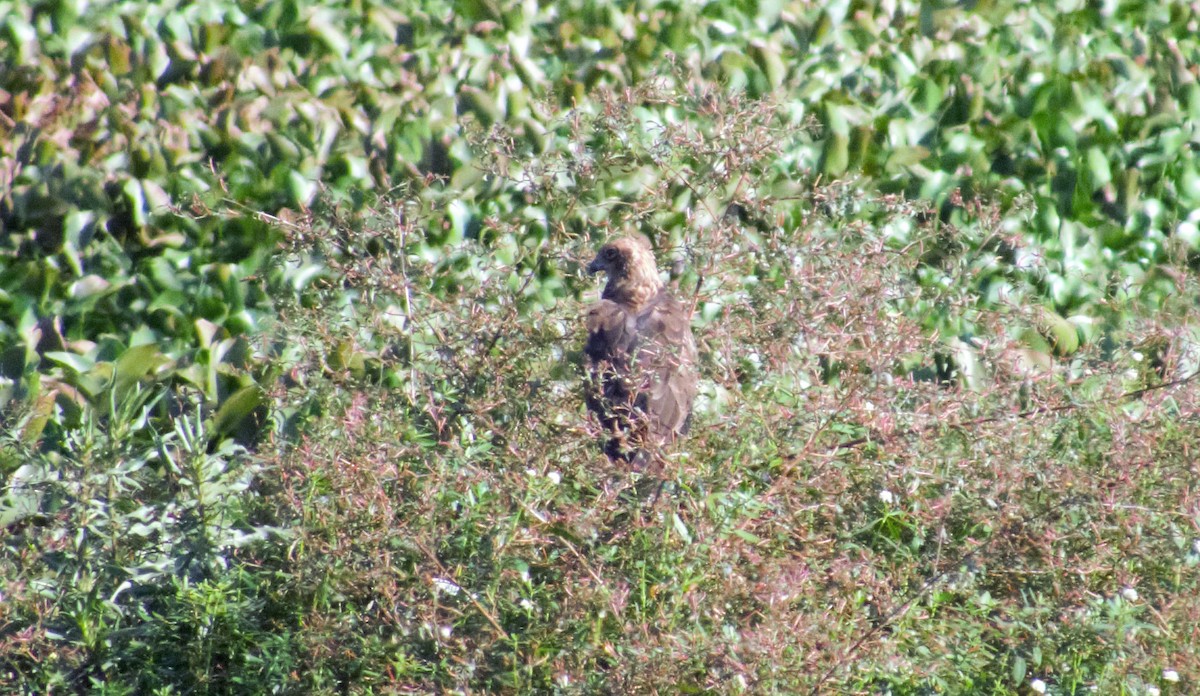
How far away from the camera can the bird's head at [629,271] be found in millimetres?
4941

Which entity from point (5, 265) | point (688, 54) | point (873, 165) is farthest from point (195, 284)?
point (873, 165)

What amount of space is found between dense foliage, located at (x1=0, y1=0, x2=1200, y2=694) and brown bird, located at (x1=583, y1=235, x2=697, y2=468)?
0.32 ft

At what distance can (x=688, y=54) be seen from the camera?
258 inches

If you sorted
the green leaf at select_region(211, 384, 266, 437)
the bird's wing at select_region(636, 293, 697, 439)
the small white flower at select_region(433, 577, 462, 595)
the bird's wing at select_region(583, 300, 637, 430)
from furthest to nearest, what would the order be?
the green leaf at select_region(211, 384, 266, 437) < the bird's wing at select_region(583, 300, 637, 430) < the bird's wing at select_region(636, 293, 697, 439) < the small white flower at select_region(433, 577, 462, 595)

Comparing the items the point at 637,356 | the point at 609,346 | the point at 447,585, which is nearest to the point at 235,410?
the point at 609,346

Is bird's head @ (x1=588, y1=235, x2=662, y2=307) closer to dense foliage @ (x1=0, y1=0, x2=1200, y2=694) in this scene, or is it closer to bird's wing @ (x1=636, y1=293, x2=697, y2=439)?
dense foliage @ (x1=0, y1=0, x2=1200, y2=694)

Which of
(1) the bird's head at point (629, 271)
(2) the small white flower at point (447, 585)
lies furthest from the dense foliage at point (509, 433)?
(1) the bird's head at point (629, 271)

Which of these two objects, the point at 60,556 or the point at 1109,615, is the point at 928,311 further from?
the point at 60,556

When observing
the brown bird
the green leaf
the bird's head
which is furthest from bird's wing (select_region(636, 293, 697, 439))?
the green leaf

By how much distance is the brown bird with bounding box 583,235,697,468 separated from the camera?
11.5ft

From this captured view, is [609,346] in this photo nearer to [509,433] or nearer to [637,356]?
[637,356]

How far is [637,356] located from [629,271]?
0.96 metres

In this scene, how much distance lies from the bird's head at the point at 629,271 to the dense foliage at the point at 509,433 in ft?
0.45

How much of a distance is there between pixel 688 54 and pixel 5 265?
3.11 meters
